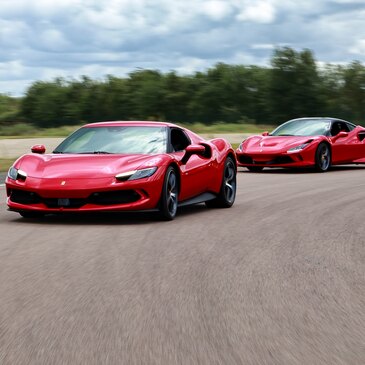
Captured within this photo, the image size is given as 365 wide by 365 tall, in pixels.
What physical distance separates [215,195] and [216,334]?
22.3ft

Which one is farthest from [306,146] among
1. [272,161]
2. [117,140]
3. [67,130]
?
[67,130]

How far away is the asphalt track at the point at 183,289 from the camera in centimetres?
441

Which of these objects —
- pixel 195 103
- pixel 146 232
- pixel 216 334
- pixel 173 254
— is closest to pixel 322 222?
pixel 146 232

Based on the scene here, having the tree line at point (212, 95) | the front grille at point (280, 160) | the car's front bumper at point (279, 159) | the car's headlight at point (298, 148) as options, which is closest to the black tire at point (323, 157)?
the car's front bumper at point (279, 159)

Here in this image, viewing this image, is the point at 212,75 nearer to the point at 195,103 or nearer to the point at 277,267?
the point at 195,103

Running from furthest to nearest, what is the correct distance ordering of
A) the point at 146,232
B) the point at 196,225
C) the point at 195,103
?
→ the point at 195,103 → the point at 196,225 → the point at 146,232

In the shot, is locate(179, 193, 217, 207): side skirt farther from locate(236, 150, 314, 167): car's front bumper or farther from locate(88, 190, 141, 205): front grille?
locate(236, 150, 314, 167): car's front bumper

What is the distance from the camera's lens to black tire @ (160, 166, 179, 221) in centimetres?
975

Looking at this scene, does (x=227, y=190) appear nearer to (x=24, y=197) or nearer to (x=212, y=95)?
(x=24, y=197)

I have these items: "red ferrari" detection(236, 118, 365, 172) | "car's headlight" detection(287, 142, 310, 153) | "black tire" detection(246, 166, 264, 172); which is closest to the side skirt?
"red ferrari" detection(236, 118, 365, 172)

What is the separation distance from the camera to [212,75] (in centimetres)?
10469

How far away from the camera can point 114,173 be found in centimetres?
955

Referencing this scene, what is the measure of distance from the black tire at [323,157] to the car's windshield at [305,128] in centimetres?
46

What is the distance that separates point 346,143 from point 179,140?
34.5 feet
